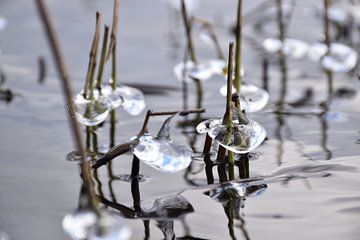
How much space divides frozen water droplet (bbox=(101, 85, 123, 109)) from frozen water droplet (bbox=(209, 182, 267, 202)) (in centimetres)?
40

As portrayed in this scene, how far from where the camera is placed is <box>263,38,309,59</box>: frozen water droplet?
2266mm

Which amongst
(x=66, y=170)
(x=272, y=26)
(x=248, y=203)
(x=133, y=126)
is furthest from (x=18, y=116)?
(x=272, y=26)

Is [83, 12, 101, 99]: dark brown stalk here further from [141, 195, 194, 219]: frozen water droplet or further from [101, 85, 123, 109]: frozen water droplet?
[141, 195, 194, 219]: frozen water droplet

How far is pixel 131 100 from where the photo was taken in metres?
1.59

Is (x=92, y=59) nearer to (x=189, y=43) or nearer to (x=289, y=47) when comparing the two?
(x=189, y=43)

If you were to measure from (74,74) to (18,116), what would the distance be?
0.40m

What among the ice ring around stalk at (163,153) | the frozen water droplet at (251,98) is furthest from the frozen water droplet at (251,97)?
the ice ring around stalk at (163,153)

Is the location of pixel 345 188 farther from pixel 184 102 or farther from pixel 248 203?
pixel 184 102

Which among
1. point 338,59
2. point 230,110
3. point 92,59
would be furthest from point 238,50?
point 338,59

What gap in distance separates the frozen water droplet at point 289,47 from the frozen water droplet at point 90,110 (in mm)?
980

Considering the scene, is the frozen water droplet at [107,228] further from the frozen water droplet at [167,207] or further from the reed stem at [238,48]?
the reed stem at [238,48]

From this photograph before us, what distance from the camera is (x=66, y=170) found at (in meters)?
1.32

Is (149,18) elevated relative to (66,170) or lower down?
elevated

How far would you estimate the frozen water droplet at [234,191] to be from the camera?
1.18 metres
